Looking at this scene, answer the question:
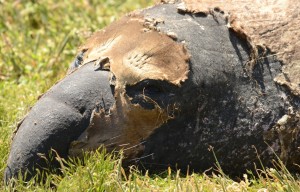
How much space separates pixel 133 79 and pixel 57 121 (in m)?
0.40

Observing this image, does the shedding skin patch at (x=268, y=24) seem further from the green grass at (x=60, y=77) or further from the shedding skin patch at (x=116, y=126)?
the shedding skin patch at (x=116, y=126)

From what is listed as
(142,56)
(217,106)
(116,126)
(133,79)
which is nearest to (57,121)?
(116,126)

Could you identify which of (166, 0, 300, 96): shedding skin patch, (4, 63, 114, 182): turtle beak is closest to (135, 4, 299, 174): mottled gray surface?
(166, 0, 300, 96): shedding skin patch

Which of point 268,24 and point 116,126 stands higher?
point 268,24

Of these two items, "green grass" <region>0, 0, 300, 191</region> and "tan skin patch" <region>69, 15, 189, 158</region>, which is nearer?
"green grass" <region>0, 0, 300, 191</region>

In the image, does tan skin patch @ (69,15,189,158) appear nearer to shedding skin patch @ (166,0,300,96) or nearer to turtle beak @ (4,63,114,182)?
turtle beak @ (4,63,114,182)

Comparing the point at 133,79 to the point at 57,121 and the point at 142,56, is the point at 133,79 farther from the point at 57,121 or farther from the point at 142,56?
the point at 57,121

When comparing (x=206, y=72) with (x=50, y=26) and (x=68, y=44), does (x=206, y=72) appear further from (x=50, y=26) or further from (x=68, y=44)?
(x=50, y=26)

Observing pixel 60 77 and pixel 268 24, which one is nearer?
pixel 268 24

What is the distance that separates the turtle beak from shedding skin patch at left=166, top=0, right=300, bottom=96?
66 centimetres

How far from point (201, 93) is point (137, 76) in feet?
1.08

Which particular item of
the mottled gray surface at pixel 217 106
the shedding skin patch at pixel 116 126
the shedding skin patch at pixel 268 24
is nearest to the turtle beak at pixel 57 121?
the shedding skin patch at pixel 116 126

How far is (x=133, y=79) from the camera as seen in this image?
147 inches

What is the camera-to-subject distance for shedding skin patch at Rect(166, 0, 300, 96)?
4.01m
